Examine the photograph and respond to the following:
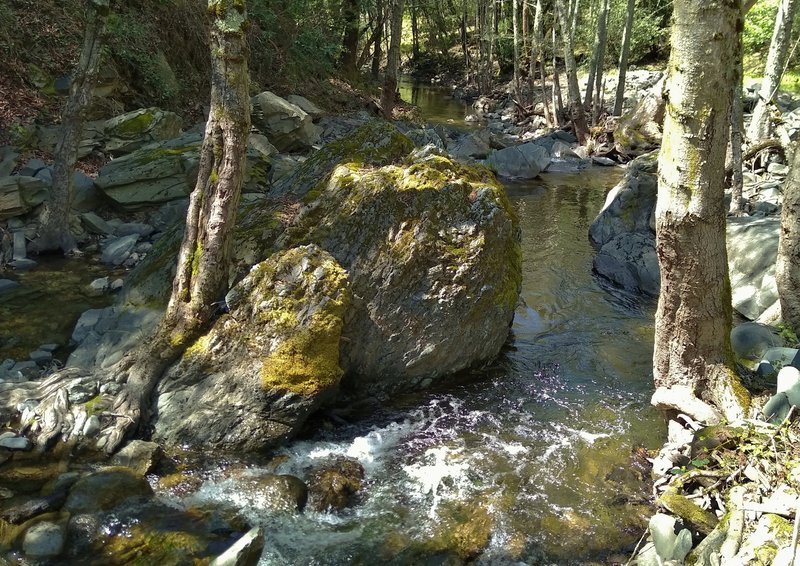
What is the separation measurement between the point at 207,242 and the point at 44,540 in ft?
9.67

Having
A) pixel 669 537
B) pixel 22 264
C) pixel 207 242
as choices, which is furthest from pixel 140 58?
pixel 669 537

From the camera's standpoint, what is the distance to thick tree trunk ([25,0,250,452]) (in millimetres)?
5723

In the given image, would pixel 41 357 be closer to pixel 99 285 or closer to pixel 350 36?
pixel 99 285

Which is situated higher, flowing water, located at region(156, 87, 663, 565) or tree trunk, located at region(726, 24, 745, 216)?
tree trunk, located at region(726, 24, 745, 216)

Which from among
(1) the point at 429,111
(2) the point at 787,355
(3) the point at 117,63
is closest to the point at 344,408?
(2) the point at 787,355

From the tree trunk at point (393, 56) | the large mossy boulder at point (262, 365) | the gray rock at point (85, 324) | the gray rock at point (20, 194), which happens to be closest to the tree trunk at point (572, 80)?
the tree trunk at point (393, 56)

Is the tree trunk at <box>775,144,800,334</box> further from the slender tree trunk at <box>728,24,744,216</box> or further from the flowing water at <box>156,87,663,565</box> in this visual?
the slender tree trunk at <box>728,24,744,216</box>

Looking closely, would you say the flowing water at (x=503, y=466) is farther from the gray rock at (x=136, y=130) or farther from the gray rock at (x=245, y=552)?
the gray rock at (x=136, y=130)

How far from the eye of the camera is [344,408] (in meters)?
6.79

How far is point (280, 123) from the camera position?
1641 cm

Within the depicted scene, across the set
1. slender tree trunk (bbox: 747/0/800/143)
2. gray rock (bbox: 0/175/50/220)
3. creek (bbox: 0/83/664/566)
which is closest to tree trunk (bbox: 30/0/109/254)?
gray rock (bbox: 0/175/50/220)

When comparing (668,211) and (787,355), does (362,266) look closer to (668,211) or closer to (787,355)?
(668,211)

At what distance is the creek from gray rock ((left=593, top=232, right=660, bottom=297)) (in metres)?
1.99

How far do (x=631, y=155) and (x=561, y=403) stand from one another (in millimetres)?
16784
